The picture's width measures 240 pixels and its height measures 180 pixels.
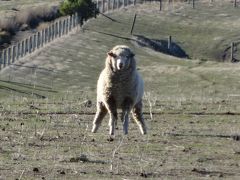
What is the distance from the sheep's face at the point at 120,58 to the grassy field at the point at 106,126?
1.47 m

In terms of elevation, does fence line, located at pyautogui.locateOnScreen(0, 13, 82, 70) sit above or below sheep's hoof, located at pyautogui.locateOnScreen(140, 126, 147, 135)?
below

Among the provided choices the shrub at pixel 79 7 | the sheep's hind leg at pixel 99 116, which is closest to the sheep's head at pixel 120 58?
the sheep's hind leg at pixel 99 116

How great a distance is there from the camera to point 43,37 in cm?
6306

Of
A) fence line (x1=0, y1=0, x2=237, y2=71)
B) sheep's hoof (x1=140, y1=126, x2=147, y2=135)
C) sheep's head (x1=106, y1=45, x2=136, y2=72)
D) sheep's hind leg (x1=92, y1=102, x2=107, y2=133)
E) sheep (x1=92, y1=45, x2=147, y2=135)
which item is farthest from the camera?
fence line (x1=0, y1=0, x2=237, y2=71)

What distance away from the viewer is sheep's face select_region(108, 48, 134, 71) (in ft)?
68.3

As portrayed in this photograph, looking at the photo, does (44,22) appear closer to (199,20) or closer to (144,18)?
(144,18)

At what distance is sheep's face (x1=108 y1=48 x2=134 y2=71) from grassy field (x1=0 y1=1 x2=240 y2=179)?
57.9 inches

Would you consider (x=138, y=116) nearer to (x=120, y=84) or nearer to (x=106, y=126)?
(x=106, y=126)

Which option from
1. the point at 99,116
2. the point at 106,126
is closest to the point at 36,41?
the point at 106,126

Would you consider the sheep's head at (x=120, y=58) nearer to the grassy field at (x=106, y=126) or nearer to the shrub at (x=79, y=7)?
the grassy field at (x=106, y=126)

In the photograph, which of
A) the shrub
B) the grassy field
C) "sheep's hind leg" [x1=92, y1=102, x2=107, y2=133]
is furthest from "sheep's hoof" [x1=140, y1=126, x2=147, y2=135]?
the shrub

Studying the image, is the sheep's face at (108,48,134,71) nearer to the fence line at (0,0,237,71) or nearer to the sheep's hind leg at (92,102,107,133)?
the sheep's hind leg at (92,102,107,133)

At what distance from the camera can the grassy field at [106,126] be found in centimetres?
1486

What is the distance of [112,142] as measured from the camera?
18781 millimetres
